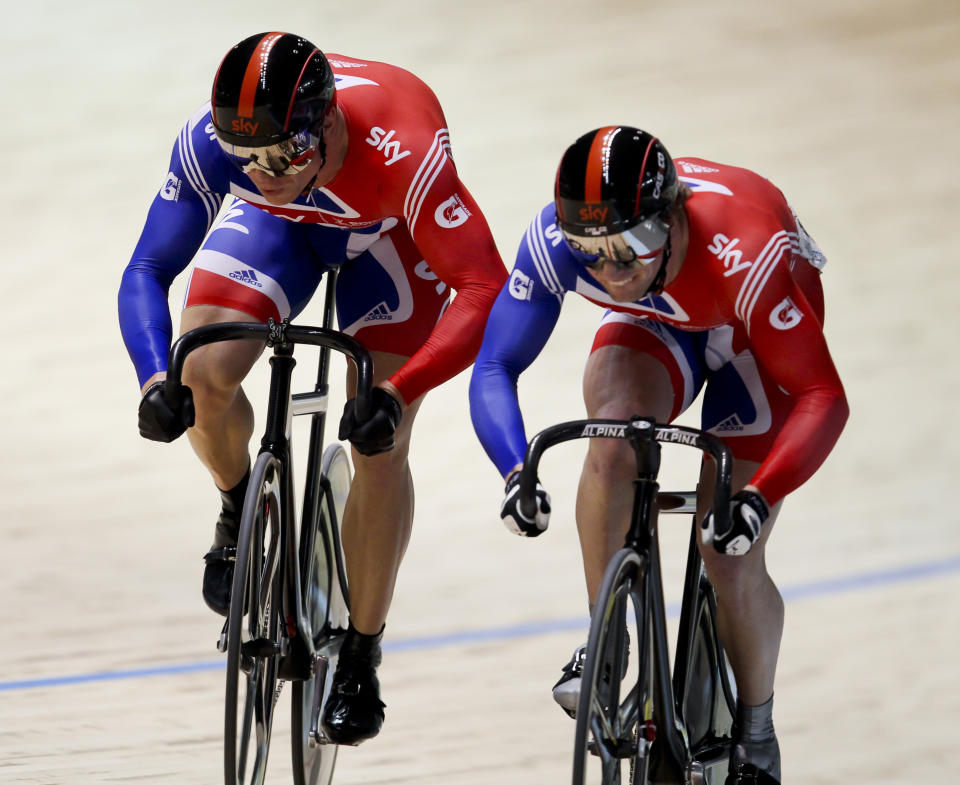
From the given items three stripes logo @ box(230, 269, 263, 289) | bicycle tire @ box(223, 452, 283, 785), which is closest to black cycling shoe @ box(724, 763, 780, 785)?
bicycle tire @ box(223, 452, 283, 785)

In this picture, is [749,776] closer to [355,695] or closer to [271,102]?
[355,695]

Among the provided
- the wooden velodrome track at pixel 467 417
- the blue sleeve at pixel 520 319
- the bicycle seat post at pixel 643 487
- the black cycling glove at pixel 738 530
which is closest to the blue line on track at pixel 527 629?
the wooden velodrome track at pixel 467 417

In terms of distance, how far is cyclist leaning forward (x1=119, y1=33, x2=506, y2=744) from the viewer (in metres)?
2.69

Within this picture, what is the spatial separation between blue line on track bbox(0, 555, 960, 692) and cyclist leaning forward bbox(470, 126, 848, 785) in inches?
58.4

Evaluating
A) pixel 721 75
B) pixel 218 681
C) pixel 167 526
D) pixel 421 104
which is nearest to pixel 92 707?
pixel 218 681

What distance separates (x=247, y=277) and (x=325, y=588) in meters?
0.66

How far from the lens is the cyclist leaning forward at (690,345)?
95.6 inches

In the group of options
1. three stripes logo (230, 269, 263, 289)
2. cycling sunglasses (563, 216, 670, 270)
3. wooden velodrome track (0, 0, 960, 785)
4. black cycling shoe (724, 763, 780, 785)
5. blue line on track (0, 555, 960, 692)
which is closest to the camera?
cycling sunglasses (563, 216, 670, 270)

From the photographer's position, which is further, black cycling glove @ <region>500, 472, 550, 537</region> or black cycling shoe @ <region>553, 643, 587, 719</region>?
black cycling shoe @ <region>553, 643, 587, 719</region>

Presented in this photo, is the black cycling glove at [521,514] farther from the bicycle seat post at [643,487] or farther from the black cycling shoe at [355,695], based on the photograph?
the black cycling shoe at [355,695]

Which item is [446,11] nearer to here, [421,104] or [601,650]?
[421,104]

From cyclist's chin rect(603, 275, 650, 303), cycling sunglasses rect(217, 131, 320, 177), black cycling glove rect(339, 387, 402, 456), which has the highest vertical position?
cycling sunglasses rect(217, 131, 320, 177)

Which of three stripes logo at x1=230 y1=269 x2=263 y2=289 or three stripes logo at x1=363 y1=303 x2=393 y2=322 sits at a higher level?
three stripes logo at x1=230 y1=269 x2=263 y2=289

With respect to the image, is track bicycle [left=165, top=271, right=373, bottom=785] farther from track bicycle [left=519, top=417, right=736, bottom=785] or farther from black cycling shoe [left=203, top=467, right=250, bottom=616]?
track bicycle [left=519, top=417, right=736, bottom=785]
